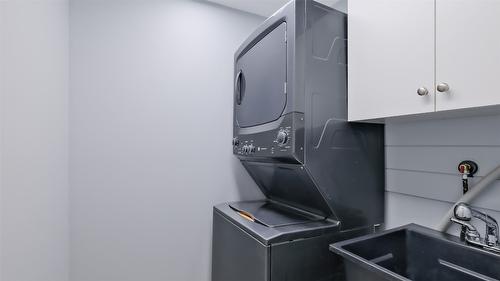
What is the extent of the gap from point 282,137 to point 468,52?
91cm

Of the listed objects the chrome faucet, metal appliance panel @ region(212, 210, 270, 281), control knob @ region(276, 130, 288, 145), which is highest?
control knob @ region(276, 130, 288, 145)

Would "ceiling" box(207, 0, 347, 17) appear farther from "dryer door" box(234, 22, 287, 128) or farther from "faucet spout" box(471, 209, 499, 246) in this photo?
"faucet spout" box(471, 209, 499, 246)

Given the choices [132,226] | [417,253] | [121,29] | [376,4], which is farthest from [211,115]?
[417,253]

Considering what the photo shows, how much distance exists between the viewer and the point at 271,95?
1654mm

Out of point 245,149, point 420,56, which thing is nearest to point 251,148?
point 245,149

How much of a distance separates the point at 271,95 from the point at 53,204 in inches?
58.7

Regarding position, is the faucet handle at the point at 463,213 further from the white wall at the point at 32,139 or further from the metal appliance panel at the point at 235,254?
the white wall at the point at 32,139

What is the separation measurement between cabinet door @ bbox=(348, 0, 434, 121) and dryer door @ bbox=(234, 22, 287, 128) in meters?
0.45

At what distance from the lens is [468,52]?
1022mm

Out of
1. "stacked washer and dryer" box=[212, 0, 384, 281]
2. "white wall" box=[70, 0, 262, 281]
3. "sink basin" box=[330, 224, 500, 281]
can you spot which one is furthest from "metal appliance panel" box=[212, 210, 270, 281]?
"sink basin" box=[330, 224, 500, 281]

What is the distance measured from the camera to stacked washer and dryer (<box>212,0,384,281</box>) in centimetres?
145

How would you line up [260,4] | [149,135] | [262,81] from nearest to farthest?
[262,81] → [149,135] → [260,4]

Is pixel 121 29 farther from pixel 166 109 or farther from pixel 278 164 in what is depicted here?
pixel 278 164

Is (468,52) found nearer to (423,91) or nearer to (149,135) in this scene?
(423,91)
